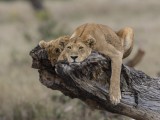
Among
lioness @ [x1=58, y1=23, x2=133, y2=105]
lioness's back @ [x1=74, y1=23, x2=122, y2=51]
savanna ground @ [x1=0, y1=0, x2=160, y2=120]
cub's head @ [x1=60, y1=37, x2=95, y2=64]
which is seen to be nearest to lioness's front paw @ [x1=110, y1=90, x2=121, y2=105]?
lioness @ [x1=58, y1=23, x2=133, y2=105]

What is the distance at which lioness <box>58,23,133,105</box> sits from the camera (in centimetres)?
544

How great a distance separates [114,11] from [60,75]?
2551cm

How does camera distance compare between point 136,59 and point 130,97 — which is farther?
point 136,59

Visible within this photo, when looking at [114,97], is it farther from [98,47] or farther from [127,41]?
[127,41]

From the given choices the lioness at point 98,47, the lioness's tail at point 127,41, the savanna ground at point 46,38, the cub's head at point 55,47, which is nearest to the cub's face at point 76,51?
the lioness at point 98,47

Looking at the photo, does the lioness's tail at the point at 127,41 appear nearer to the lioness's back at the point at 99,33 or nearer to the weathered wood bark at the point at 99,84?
the lioness's back at the point at 99,33

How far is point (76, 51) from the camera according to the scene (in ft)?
17.8

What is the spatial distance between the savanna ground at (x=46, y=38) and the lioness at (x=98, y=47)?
178 cm

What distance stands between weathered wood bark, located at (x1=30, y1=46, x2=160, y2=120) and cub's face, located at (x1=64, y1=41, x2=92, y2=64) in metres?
0.05

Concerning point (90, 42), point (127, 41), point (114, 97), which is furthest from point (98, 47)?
point (127, 41)

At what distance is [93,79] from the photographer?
18.3 ft

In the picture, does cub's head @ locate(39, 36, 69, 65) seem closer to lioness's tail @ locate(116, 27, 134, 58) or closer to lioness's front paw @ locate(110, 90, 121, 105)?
lioness's front paw @ locate(110, 90, 121, 105)

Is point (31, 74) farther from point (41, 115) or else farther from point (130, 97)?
point (130, 97)

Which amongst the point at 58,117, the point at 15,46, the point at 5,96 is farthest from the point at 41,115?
the point at 15,46
